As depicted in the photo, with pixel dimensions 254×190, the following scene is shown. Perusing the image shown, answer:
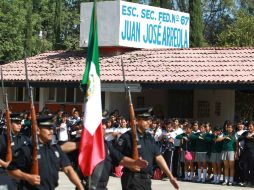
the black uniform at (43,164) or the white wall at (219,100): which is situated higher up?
the black uniform at (43,164)

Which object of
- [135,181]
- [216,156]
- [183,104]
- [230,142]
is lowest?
[216,156]

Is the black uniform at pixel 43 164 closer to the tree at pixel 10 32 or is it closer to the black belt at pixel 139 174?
the black belt at pixel 139 174

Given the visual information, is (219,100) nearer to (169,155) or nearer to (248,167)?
(169,155)

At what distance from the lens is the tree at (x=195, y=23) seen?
36625 mm

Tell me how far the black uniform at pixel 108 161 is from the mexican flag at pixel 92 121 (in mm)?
514

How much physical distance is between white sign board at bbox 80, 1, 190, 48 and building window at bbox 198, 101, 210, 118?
3635mm

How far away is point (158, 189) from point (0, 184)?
8145 millimetres

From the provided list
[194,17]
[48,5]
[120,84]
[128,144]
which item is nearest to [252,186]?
[120,84]

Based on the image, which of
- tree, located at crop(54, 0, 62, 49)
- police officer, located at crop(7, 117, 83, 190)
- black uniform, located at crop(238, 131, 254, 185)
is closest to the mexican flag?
police officer, located at crop(7, 117, 83, 190)

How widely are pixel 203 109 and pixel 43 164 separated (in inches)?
720

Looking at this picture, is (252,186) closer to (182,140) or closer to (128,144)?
(182,140)

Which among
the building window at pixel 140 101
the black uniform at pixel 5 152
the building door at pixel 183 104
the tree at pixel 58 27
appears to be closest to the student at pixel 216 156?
the building door at pixel 183 104

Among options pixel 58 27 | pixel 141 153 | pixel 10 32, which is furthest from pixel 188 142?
pixel 58 27

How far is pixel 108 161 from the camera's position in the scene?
9.80m
